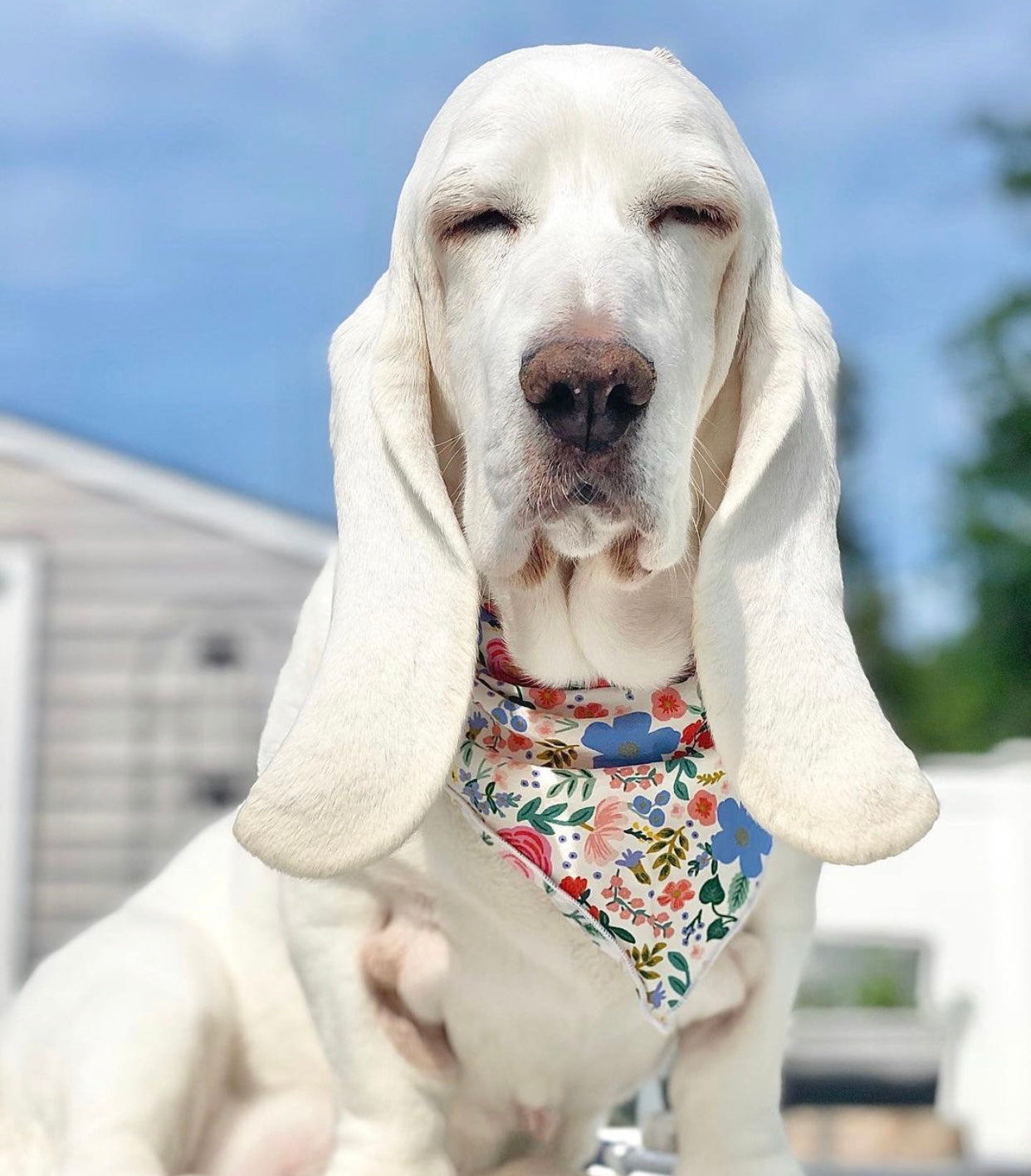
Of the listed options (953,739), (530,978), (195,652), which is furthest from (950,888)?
(953,739)

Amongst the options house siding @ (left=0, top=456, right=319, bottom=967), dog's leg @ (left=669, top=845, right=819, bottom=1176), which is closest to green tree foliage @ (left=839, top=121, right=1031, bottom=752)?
house siding @ (left=0, top=456, right=319, bottom=967)

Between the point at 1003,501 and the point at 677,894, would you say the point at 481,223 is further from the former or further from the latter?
the point at 1003,501

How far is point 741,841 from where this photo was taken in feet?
6.05

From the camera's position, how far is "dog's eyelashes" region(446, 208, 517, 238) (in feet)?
5.44

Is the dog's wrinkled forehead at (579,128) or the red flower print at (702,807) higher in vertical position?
the dog's wrinkled forehead at (579,128)

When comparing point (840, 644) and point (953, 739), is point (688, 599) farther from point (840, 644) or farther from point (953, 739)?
point (953, 739)

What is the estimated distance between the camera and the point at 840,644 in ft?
5.47

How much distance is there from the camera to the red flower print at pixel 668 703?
72.2 inches

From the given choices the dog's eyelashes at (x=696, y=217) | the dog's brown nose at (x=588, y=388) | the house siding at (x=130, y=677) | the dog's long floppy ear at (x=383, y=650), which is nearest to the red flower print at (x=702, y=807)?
the dog's long floppy ear at (x=383, y=650)

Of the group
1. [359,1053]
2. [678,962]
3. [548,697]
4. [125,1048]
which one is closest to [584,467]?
[548,697]

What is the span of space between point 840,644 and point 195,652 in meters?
6.42

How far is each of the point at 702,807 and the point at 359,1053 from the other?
499mm

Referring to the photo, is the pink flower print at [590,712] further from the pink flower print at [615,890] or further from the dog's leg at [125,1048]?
the dog's leg at [125,1048]

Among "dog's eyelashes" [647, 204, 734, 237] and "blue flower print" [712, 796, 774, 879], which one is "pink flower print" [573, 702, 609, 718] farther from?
"dog's eyelashes" [647, 204, 734, 237]
